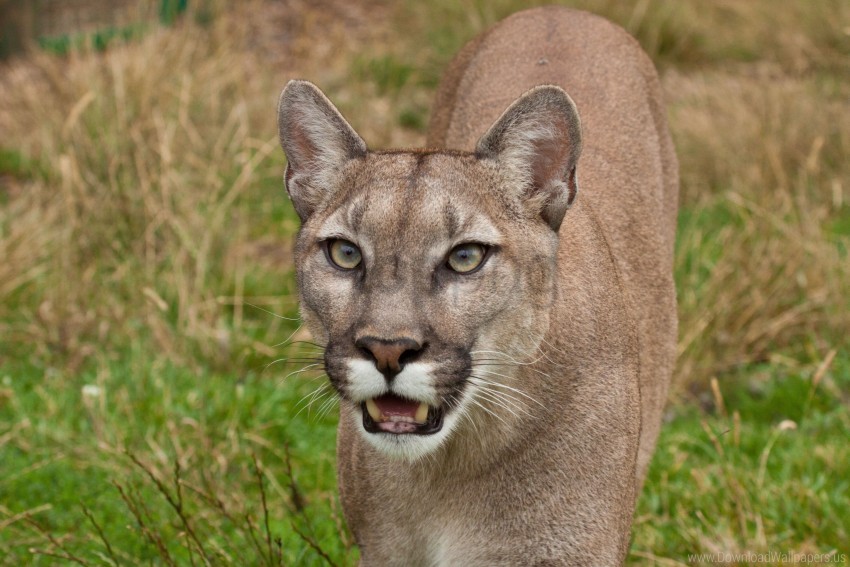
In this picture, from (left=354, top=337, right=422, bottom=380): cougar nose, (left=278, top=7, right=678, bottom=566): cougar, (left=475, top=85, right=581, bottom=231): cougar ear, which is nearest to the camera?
(left=354, top=337, right=422, bottom=380): cougar nose

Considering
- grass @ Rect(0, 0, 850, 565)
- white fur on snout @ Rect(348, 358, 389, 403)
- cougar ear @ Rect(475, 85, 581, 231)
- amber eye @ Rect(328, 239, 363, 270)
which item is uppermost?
cougar ear @ Rect(475, 85, 581, 231)

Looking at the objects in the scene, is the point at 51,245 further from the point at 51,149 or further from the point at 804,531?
the point at 804,531

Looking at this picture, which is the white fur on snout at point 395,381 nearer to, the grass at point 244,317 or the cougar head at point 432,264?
the cougar head at point 432,264

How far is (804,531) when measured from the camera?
466 centimetres

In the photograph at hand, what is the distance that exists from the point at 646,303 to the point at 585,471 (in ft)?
3.69

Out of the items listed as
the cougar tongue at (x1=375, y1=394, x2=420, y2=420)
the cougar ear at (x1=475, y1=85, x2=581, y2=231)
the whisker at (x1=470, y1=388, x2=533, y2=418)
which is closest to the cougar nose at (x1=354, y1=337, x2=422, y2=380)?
the cougar tongue at (x1=375, y1=394, x2=420, y2=420)

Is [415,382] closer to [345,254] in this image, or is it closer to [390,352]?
[390,352]

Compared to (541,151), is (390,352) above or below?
below

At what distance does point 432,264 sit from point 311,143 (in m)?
0.79

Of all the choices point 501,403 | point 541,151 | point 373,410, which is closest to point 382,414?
point 373,410

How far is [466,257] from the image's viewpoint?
3.32 metres

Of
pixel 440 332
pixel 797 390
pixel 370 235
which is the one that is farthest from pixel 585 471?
pixel 797 390

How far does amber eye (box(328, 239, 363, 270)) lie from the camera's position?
3375mm

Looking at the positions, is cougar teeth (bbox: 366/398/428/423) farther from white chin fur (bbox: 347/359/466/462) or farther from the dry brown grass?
the dry brown grass
